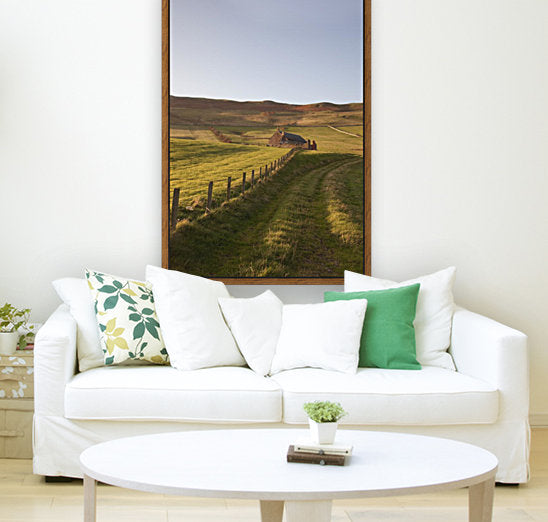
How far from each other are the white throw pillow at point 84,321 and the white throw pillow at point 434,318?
1.44 meters

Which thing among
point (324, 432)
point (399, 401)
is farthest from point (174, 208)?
point (324, 432)

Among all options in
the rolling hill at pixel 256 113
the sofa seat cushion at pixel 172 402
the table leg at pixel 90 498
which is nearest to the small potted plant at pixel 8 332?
the sofa seat cushion at pixel 172 402

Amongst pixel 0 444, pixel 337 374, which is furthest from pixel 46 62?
pixel 337 374

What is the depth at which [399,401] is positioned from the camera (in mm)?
3189

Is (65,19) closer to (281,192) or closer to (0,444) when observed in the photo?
(281,192)

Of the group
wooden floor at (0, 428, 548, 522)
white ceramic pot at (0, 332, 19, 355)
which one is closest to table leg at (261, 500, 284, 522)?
wooden floor at (0, 428, 548, 522)

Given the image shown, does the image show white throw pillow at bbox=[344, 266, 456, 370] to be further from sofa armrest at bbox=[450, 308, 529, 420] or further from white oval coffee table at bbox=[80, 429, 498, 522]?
white oval coffee table at bbox=[80, 429, 498, 522]

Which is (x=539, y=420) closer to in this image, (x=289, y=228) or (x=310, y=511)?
(x=289, y=228)

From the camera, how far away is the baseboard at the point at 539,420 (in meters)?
4.43

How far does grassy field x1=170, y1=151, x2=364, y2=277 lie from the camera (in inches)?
168

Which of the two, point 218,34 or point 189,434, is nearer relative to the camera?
point 189,434

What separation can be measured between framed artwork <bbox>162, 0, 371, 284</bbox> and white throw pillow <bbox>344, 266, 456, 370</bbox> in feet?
1.80

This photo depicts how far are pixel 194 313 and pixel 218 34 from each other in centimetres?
168

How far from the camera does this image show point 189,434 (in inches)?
97.2
